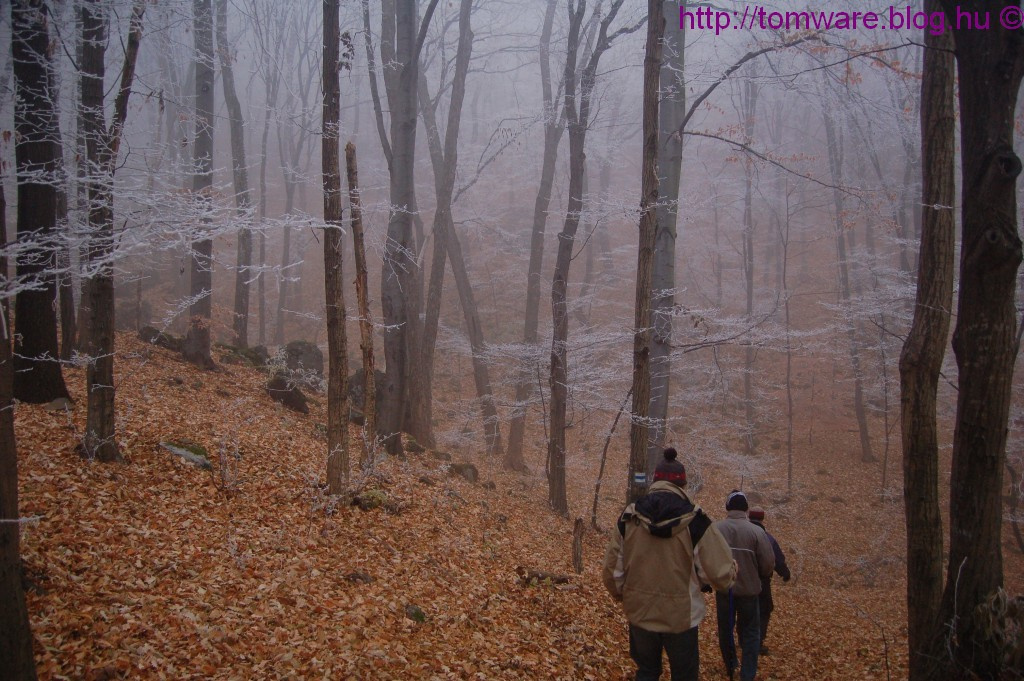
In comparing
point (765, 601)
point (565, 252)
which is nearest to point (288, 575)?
point (765, 601)

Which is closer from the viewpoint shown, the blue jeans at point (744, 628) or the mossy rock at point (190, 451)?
the blue jeans at point (744, 628)

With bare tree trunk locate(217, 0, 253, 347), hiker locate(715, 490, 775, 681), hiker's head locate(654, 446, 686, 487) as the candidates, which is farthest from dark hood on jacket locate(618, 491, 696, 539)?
bare tree trunk locate(217, 0, 253, 347)

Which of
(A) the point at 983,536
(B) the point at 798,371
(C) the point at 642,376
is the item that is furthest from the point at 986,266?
(B) the point at 798,371

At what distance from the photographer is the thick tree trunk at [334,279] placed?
6.51 meters

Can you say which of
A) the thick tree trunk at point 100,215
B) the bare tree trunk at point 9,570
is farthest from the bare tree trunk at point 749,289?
the bare tree trunk at point 9,570

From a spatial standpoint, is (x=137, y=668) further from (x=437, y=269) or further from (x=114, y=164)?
(x=437, y=269)

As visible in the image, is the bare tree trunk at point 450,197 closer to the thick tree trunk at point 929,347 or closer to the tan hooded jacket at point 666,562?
the tan hooded jacket at point 666,562

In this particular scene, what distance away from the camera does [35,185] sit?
637cm

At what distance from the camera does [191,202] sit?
5891 millimetres

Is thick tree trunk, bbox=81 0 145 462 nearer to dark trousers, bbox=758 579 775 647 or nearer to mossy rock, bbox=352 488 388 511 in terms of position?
mossy rock, bbox=352 488 388 511

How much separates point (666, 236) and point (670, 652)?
6084 mm

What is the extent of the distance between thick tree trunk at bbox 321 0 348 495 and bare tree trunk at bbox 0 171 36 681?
3366mm

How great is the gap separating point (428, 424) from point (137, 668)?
27.0 ft

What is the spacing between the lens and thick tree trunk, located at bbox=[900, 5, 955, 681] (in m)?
4.10
